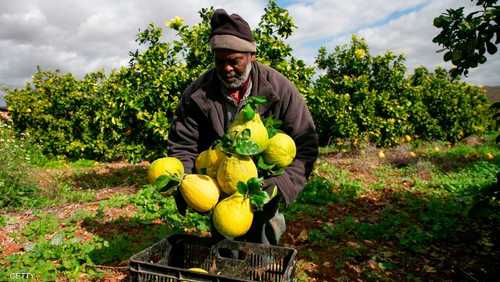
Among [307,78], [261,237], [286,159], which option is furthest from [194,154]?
[307,78]

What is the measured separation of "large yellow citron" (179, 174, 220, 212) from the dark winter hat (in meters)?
0.92

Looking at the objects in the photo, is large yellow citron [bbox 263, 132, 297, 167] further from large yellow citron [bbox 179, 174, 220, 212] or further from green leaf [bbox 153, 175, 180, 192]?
green leaf [bbox 153, 175, 180, 192]

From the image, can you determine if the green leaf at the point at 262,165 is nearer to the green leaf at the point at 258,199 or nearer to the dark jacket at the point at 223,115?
the green leaf at the point at 258,199

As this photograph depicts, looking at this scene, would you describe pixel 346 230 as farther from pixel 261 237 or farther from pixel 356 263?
pixel 261 237

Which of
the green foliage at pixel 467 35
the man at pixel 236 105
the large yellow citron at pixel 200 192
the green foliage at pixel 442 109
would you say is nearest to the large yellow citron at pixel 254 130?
A: the large yellow citron at pixel 200 192

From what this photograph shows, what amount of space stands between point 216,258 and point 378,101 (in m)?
8.90

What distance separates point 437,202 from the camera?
18.8 feet

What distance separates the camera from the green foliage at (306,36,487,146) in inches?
381

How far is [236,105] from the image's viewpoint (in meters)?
2.49

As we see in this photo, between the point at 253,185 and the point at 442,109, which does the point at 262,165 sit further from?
the point at 442,109

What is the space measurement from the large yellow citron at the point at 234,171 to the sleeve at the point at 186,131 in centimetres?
91

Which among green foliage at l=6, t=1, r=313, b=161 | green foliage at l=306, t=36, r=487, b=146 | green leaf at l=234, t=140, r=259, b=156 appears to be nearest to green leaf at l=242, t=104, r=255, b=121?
green leaf at l=234, t=140, r=259, b=156

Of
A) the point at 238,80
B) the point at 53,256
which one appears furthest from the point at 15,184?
the point at 238,80

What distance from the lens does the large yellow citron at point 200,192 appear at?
64.4 inches
